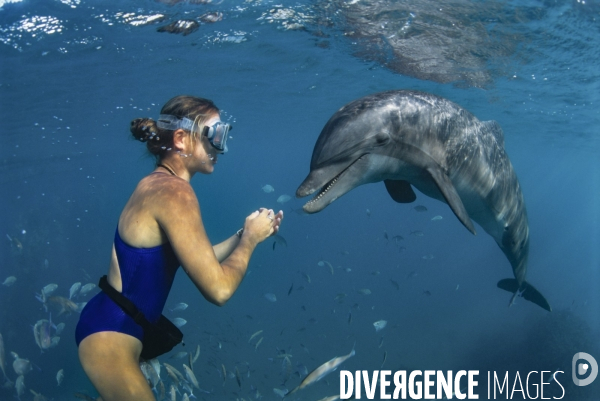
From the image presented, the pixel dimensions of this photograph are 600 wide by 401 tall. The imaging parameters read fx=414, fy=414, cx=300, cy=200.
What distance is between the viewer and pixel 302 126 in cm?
3275

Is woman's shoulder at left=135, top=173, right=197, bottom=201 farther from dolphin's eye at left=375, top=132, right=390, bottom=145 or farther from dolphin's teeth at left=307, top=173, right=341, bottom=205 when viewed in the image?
dolphin's eye at left=375, top=132, right=390, bottom=145

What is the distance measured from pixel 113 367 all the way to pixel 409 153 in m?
2.88

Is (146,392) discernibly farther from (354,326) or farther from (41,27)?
(354,326)

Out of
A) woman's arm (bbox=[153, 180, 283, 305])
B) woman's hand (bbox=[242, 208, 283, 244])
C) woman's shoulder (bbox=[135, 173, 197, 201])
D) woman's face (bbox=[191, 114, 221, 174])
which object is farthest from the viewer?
woman's face (bbox=[191, 114, 221, 174])

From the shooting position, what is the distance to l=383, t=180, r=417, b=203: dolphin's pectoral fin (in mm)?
4473

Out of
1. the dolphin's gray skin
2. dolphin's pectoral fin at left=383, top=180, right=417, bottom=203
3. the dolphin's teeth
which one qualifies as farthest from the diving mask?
dolphin's pectoral fin at left=383, top=180, right=417, bottom=203

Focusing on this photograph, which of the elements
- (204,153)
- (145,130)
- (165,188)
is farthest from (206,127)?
(165,188)

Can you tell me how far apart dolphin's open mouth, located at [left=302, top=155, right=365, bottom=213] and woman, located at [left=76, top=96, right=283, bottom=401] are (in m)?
0.39

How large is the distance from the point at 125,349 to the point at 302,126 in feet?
101

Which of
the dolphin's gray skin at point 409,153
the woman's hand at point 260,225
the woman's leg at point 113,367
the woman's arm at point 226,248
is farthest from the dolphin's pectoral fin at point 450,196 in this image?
the woman's leg at point 113,367

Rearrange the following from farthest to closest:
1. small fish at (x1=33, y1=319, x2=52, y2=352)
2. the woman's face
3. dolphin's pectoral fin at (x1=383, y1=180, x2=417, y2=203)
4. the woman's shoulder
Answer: small fish at (x1=33, y1=319, x2=52, y2=352), dolphin's pectoral fin at (x1=383, y1=180, x2=417, y2=203), the woman's face, the woman's shoulder

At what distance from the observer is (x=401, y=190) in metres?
4.54

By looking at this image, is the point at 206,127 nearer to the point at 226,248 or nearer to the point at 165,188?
the point at 165,188

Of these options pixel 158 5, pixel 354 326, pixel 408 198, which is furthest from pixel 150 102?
pixel 408 198
